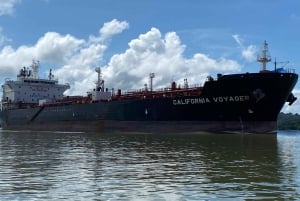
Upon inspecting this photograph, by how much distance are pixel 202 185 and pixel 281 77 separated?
89.6ft

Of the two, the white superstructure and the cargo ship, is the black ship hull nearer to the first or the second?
the cargo ship

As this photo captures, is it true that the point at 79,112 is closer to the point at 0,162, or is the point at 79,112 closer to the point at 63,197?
the point at 0,162

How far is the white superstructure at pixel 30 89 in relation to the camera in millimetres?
69812

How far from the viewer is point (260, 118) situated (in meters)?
36.4

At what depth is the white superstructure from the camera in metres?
69.8

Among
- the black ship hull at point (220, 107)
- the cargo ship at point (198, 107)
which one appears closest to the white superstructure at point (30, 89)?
the cargo ship at point (198, 107)

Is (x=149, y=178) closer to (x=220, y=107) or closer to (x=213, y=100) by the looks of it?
(x=220, y=107)

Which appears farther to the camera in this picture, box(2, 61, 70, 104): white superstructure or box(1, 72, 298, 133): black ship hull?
box(2, 61, 70, 104): white superstructure

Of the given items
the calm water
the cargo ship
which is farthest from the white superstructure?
the calm water

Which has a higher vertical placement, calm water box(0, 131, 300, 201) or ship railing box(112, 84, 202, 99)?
ship railing box(112, 84, 202, 99)

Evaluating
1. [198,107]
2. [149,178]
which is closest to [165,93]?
[198,107]

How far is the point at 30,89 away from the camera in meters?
71.0

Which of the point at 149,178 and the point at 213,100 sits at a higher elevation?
the point at 213,100

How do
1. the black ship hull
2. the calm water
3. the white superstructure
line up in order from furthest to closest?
the white superstructure, the black ship hull, the calm water
